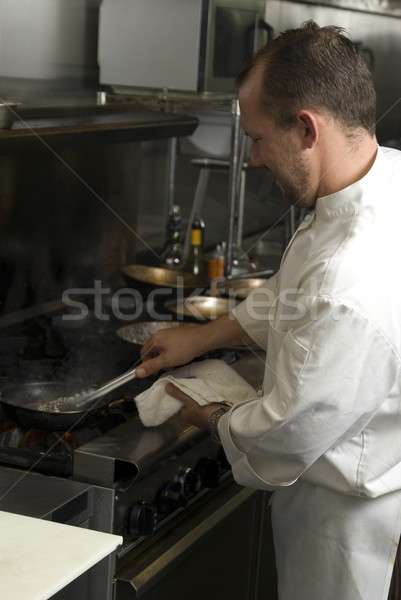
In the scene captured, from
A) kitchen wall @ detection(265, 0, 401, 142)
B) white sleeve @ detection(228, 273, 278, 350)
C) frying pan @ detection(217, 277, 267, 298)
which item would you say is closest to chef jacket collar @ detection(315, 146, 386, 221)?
white sleeve @ detection(228, 273, 278, 350)

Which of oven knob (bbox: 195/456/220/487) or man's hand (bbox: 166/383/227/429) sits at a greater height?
man's hand (bbox: 166/383/227/429)

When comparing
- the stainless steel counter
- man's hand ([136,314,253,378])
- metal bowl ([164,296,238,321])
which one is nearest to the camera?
man's hand ([136,314,253,378])

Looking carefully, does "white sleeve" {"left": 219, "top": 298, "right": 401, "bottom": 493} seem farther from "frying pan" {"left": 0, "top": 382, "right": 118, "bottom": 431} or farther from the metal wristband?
"frying pan" {"left": 0, "top": 382, "right": 118, "bottom": 431}

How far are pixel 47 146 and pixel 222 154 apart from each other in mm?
1158

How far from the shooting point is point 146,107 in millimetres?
2504

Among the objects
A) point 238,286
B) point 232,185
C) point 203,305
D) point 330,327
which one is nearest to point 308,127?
point 330,327

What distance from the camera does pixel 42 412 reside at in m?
1.40

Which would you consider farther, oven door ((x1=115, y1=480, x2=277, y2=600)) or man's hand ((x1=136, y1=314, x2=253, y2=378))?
man's hand ((x1=136, y1=314, x2=253, y2=378))

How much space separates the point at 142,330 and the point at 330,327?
0.84 meters

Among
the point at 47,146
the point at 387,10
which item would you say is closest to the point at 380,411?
the point at 47,146

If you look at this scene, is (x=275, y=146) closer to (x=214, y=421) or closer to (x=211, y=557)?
(x=214, y=421)

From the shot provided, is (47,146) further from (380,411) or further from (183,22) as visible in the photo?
(380,411)

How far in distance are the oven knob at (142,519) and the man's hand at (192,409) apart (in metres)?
0.17

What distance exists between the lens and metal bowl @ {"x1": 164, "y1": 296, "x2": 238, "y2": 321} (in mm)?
2098
